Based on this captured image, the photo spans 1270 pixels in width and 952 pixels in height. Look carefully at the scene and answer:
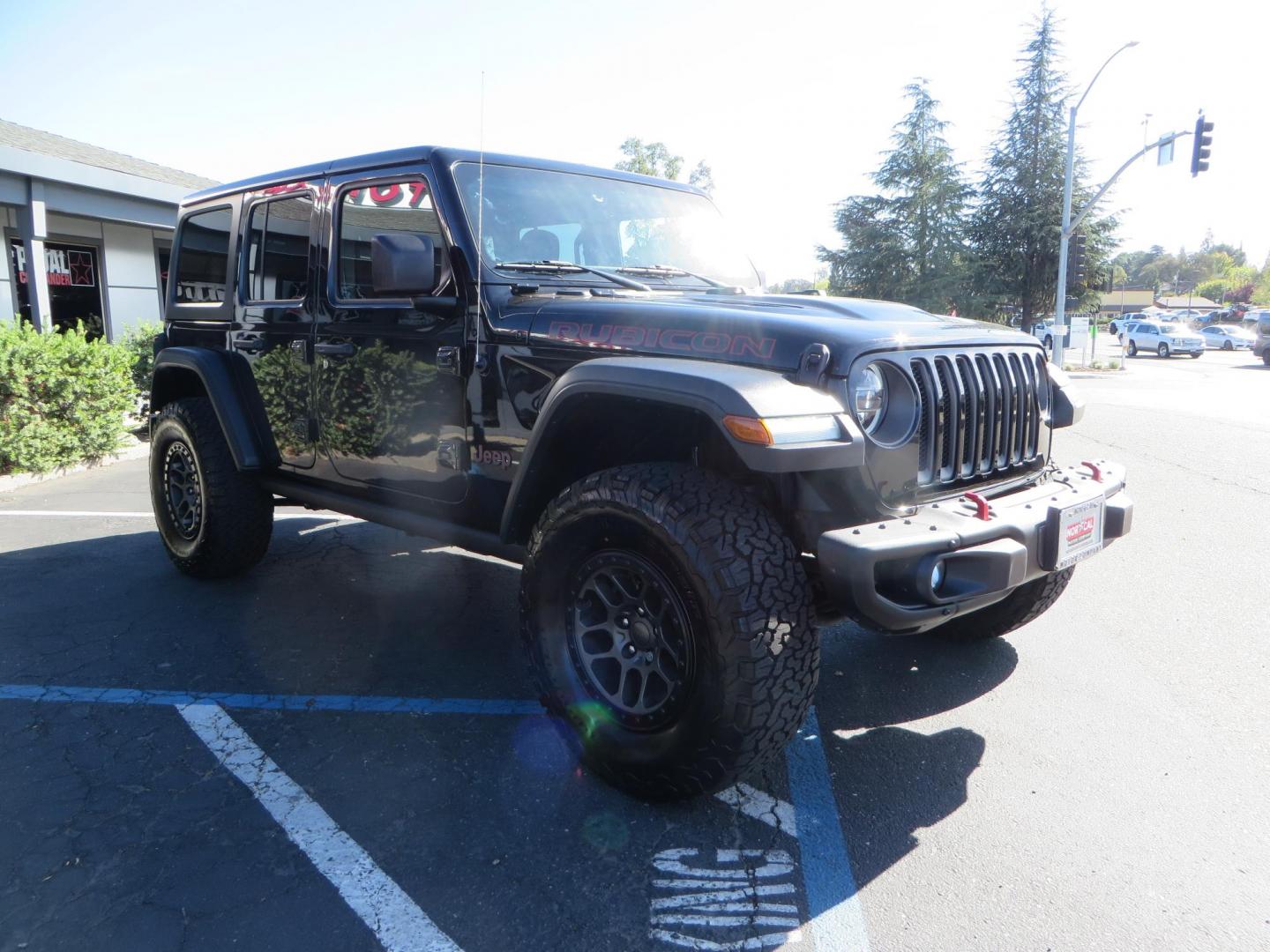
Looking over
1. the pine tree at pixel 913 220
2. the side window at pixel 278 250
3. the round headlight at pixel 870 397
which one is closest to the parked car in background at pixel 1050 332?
the pine tree at pixel 913 220

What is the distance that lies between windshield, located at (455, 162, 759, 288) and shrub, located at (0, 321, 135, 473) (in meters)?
6.12

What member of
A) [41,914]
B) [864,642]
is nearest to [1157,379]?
[864,642]

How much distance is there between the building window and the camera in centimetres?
1429

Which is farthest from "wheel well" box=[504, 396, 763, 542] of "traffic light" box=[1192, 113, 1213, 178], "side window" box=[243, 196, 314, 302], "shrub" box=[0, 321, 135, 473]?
"traffic light" box=[1192, 113, 1213, 178]

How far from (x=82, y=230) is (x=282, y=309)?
13089 millimetres

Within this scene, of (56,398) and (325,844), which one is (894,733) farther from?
(56,398)

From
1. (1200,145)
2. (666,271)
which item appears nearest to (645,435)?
(666,271)

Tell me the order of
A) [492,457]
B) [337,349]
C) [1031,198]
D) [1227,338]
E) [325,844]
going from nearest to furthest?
[325,844] → [492,457] → [337,349] → [1031,198] → [1227,338]

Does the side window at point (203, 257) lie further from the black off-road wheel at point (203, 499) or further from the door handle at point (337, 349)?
the door handle at point (337, 349)

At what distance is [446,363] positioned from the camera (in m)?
3.47

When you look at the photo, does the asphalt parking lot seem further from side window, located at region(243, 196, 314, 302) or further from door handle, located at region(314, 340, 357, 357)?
side window, located at region(243, 196, 314, 302)

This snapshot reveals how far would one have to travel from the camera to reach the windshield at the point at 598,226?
3521 mm

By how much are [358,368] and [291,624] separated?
137 cm

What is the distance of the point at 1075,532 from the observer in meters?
2.82
